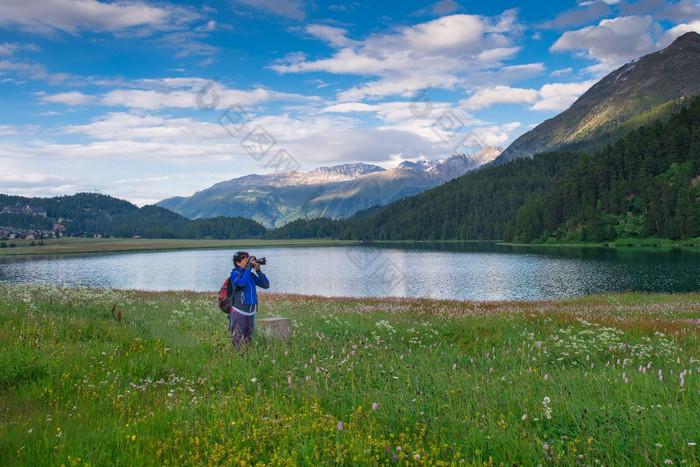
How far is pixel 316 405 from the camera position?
6.20 m

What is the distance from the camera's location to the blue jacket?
1102 cm

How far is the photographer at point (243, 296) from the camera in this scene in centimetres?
1103

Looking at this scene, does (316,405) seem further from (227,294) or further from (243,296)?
(227,294)

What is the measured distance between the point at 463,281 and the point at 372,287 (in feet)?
42.6

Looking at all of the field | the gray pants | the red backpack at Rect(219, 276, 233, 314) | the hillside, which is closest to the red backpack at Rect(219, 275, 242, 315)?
the red backpack at Rect(219, 276, 233, 314)

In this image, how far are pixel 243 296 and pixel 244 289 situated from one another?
180 mm

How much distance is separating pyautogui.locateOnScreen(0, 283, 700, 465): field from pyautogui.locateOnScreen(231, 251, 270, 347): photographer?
0.43 meters

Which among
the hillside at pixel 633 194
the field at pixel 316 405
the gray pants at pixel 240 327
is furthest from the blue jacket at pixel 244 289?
the hillside at pixel 633 194

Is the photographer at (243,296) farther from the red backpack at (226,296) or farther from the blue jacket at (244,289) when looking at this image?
the red backpack at (226,296)

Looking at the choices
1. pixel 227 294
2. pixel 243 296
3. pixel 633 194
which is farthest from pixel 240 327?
pixel 633 194

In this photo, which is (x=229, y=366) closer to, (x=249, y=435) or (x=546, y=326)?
(x=249, y=435)

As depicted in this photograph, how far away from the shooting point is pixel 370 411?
236 inches

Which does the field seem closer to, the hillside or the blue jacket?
the blue jacket

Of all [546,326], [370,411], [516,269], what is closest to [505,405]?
[370,411]
